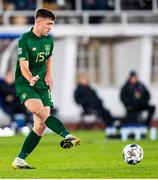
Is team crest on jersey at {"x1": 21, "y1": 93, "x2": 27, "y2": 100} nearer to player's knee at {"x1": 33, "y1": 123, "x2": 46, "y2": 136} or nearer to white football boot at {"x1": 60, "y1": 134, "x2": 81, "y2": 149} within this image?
player's knee at {"x1": 33, "y1": 123, "x2": 46, "y2": 136}

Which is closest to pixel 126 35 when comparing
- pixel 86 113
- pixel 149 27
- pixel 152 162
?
pixel 149 27

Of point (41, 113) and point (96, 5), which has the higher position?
point (96, 5)

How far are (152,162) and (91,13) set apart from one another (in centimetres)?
2236

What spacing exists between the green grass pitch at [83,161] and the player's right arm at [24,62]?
1301 millimetres

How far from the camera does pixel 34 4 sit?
131ft

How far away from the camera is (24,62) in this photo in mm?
15078

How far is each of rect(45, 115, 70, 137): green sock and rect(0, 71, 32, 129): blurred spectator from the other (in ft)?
57.8

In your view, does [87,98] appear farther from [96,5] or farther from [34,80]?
[34,80]

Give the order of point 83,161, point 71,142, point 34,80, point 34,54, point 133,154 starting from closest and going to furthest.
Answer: point 71,142, point 34,80, point 34,54, point 133,154, point 83,161

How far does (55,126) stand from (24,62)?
100cm

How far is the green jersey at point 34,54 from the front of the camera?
50.0 ft

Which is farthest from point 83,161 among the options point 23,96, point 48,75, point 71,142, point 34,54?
point 71,142

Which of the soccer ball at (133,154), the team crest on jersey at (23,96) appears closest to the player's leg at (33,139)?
the team crest on jersey at (23,96)

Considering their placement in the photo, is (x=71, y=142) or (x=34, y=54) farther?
(x=34, y=54)
